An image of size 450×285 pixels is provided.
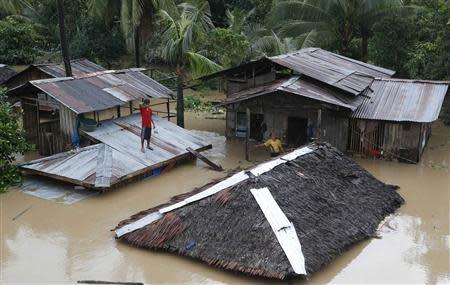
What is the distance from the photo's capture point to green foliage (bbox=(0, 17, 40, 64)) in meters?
28.8

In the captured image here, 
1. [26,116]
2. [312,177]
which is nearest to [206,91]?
[26,116]

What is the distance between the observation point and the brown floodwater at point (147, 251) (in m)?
9.04

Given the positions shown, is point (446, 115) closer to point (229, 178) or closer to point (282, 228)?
point (229, 178)

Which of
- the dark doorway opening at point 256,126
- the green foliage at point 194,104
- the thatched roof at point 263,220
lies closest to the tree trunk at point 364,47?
the green foliage at point 194,104

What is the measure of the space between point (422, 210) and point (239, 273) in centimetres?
563

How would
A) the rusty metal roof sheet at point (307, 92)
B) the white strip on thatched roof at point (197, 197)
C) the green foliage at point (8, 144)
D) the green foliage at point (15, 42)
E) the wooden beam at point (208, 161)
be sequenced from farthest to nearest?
the green foliage at point (15, 42)
the rusty metal roof sheet at point (307, 92)
the wooden beam at point (208, 161)
the green foliage at point (8, 144)
the white strip on thatched roof at point (197, 197)

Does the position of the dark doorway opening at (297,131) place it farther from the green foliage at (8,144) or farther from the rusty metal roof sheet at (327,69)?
the green foliage at (8,144)

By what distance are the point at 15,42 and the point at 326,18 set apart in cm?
1822

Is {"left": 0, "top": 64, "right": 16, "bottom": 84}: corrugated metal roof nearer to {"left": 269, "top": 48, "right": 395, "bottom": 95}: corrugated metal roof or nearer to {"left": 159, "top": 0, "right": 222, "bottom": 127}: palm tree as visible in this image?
{"left": 159, "top": 0, "right": 222, "bottom": 127}: palm tree

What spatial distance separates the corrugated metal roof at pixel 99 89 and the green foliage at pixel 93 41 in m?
12.5

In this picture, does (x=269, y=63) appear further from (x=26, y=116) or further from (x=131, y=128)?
(x=26, y=116)

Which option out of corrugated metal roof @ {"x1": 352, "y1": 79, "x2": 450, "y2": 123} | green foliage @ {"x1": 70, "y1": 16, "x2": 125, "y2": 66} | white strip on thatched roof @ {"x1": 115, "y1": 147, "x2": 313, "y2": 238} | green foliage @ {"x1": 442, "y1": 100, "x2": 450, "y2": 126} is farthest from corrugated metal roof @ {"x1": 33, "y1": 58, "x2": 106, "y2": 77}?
green foliage @ {"x1": 442, "y1": 100, "x2": 450, "y2": 126}

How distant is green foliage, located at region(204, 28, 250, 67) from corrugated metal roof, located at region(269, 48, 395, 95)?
157 inches

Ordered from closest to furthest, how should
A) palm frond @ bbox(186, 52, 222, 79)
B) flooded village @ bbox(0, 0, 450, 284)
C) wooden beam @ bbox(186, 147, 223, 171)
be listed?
flooded village @ bbox(0, 0, 450, 284) < wooden beam @ bbox(186, 147, 223, 171) < palm frond @ bbox(186, 52, 222, 79)
